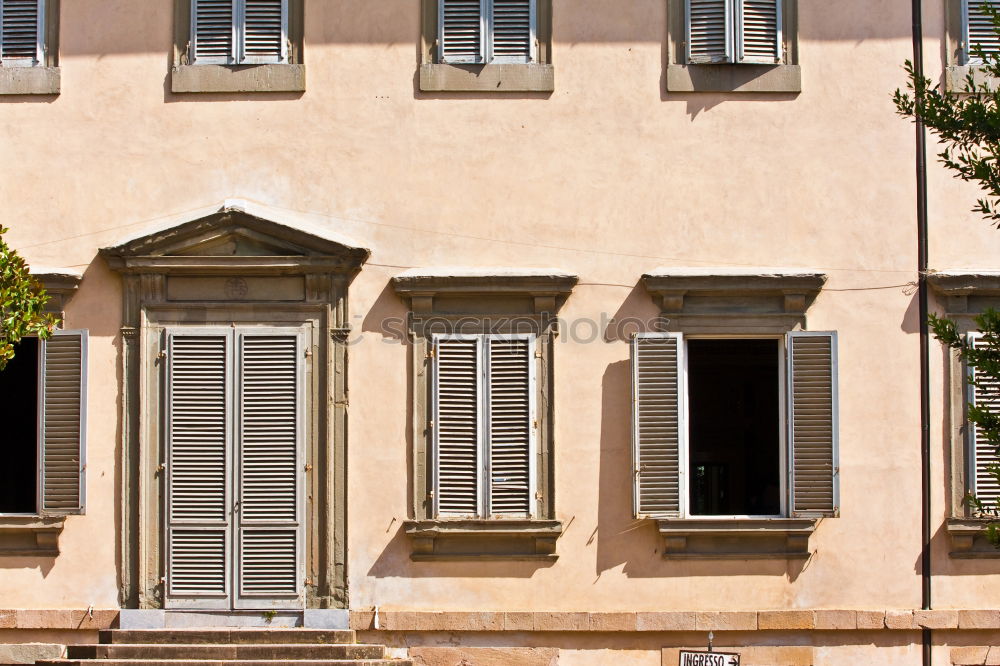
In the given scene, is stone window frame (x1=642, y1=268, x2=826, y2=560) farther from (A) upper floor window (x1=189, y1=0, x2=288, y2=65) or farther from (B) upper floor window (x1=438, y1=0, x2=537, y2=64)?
(A) upper floor window (x1=189, y1=0, x2=288, y2=65)

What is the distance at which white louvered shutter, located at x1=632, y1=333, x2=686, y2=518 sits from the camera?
462 inches

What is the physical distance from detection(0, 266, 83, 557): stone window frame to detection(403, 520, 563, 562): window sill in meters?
2.86

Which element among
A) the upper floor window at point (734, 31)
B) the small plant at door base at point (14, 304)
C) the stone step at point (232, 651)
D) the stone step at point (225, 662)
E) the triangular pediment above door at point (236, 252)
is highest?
the upper floor window at point (734, 31)

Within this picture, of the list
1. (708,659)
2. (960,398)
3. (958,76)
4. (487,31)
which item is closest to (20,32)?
(487,31)

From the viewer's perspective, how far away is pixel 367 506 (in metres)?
11.9

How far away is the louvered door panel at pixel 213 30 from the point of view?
12.1 metres

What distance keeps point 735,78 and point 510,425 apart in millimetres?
3372

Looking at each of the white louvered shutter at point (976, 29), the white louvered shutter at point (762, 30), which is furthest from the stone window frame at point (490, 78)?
the white louvered shutter at point (976, 29)

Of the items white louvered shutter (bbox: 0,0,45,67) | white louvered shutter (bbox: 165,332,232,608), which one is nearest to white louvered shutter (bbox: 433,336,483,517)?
white louvered shutter (bbox: 165,332,232,608)

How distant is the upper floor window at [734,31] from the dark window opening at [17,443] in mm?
6272

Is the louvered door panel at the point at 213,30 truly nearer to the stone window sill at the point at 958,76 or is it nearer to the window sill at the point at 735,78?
the window sill at the point at 735,78

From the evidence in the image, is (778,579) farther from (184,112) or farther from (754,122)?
(184,112)

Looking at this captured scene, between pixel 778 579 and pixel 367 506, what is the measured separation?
336 cm

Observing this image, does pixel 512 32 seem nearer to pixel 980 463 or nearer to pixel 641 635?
pixel 641 635
